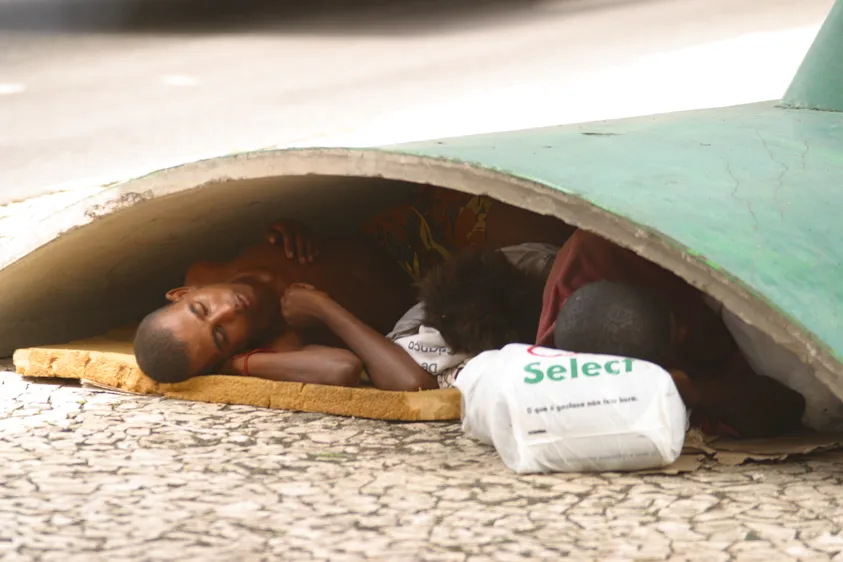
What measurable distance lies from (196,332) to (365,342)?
0.45 m

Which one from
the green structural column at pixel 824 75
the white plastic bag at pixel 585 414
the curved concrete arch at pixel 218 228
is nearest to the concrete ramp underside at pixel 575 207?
the curved concrete arch at pixel 218 228

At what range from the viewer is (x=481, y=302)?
113 inches

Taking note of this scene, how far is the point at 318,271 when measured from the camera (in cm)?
344

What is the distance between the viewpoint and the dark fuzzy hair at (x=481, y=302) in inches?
111

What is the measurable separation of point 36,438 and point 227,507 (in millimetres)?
771

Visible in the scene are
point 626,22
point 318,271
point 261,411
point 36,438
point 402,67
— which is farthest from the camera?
point 626,22

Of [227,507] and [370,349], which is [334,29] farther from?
[227,507]

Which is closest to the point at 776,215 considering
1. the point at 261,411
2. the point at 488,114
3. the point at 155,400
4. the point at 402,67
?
the point at 261,411

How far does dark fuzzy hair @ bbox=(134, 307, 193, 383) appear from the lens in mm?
2980

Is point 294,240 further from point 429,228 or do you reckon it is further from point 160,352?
point 160,352

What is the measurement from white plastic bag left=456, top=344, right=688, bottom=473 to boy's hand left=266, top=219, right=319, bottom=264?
1250 millimetres

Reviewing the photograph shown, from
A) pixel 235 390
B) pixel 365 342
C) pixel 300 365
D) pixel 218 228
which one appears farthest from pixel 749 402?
pixel 218 228

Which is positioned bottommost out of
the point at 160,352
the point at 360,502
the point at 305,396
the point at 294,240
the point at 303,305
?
the point at 360,502

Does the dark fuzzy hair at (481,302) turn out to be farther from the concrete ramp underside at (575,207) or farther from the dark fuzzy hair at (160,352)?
the dark fuzzy hair at (160,352)
